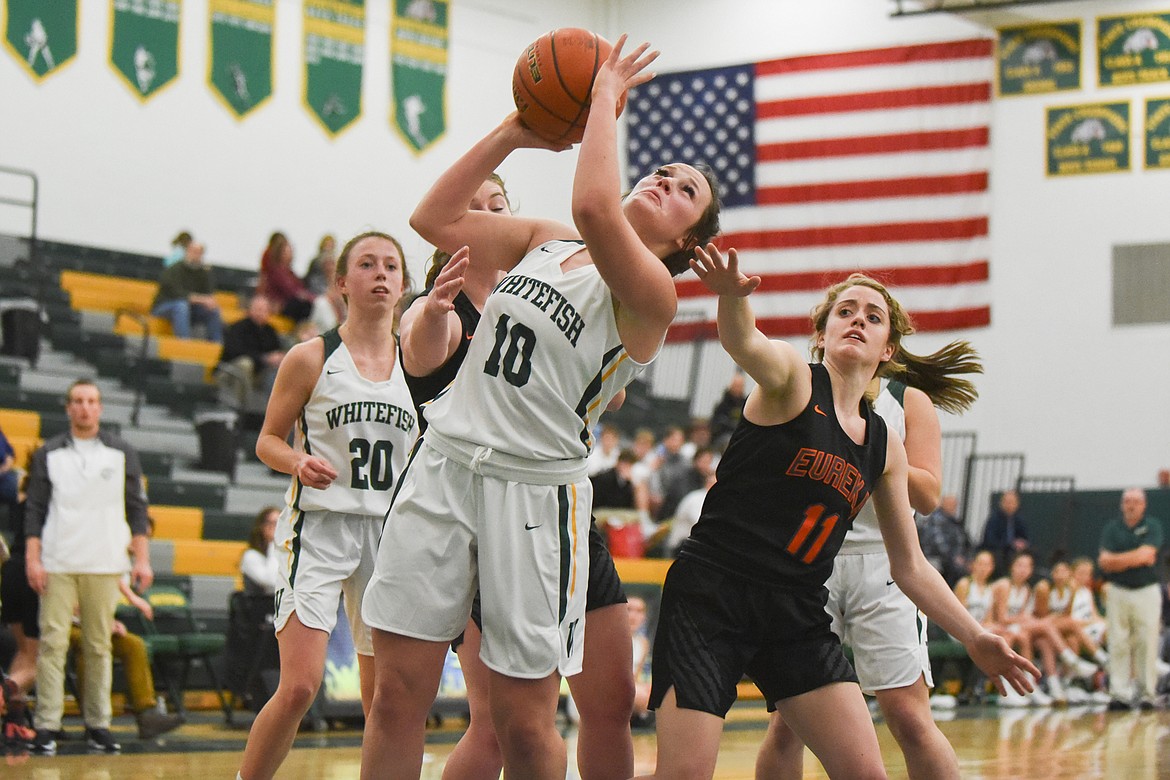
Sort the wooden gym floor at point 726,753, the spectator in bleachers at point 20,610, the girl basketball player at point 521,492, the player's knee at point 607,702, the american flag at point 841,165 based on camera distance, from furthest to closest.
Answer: the american flag at point 841,165 < the spectator in bleachers at point 20,610 < the wooden gym floor at point 726,753 < the player's knee at point 607,702 < the girl basketball player at point 521,492

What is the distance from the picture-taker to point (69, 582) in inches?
326

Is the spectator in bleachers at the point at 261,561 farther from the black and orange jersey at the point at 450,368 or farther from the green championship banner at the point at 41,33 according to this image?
the green championship banner at the point at 41,33

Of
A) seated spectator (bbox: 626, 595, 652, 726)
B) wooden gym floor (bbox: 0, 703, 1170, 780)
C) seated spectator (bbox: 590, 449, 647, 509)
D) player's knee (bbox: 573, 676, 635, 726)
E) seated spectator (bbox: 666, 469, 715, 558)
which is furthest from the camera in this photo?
seated spectator (bbox: 590, 449, 647, 509)

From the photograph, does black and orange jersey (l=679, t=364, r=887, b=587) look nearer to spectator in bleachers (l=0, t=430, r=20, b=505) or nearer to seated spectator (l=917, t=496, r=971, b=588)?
spectator in bleachers (l=0, t=430, r=20, b=505)

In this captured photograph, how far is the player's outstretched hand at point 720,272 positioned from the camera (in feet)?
11.9

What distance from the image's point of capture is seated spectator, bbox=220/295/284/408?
14297 millimetres

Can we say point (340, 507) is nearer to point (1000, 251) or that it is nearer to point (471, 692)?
point (471, 692)

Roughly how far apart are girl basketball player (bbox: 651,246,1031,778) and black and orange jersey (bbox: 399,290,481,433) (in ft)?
2.45

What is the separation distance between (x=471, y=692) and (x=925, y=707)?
1.49 metres

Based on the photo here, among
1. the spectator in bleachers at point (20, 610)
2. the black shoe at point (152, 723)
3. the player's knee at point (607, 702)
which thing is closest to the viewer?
the player's knee at point (607, 702)

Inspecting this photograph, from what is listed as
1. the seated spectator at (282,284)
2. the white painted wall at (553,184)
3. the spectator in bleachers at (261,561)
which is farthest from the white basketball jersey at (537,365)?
the white painted wall at (553,184)

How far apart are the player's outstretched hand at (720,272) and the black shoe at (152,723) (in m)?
6.06

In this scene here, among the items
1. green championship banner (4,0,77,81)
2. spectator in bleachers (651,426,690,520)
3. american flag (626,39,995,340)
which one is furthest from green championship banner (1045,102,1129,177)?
green championship banner (4,0,77,81)

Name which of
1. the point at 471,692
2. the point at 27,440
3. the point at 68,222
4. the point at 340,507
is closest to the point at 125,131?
the point at 68,222
